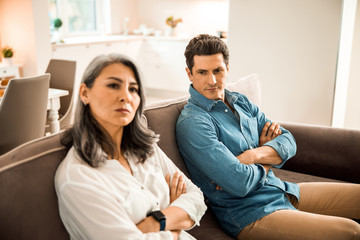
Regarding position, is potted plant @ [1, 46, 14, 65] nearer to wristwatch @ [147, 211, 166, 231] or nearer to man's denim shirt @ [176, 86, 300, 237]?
Result: man's denim shirt @ [176, 86, 300, 237]

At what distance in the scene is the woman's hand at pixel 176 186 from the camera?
51.6 inches

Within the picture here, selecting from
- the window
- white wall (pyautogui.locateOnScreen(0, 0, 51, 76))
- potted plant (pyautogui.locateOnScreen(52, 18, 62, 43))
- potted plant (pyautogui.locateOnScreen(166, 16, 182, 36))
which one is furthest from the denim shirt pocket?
potted plant (pyautogui.locateOnScreen(166, 16, 182, 36))

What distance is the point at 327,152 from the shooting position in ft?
6.97

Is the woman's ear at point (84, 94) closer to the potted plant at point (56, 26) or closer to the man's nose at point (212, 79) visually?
the man's nose at point (212, 79)

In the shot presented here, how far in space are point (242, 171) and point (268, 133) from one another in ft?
1.51

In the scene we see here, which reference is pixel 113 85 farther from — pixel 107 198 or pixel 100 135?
pixel 107 198

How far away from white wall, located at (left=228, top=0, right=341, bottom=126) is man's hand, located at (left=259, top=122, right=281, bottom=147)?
5.98ft

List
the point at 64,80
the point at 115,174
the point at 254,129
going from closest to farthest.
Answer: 1. the point at 115,174
2. the point at 254,129
3. the point at 64,80

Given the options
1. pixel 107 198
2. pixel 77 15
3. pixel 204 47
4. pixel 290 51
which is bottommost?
pixel 107 198

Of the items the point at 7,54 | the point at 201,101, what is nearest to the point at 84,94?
the point at 201,101

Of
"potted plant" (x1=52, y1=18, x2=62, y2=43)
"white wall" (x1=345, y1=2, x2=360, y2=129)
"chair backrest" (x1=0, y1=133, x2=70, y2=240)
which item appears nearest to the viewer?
"chair backrest" (x1=0, y1=133, x2=70, y2=240)

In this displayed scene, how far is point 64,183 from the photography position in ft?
3.27

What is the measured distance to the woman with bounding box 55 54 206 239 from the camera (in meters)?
0.98

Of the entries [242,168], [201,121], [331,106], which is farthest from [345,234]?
[331,106]
